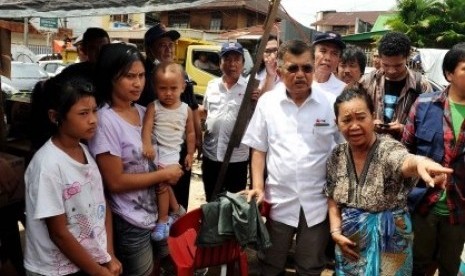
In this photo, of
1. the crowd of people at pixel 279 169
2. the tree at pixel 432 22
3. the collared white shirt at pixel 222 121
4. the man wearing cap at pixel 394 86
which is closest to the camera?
the crowd of people at pixel 279 169

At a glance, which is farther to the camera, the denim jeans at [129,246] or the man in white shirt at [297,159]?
the man in white shirt at [297,159]

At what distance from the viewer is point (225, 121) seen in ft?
12.1

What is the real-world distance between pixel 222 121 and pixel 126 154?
5.35ft

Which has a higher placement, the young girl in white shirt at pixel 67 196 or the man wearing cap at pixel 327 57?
the man wearing cap at pixel 327 57

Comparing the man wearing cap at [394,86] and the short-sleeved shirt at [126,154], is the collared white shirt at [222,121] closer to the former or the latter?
the man wearing cap at [394,86]

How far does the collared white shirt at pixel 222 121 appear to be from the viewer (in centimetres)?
367

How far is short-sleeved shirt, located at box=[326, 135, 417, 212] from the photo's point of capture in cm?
210

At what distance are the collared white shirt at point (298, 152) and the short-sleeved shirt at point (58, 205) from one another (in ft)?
3.49

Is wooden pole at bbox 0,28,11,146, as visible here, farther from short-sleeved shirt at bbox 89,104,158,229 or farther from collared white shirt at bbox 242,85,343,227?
collared white shirt at bbox 242,85,343,227

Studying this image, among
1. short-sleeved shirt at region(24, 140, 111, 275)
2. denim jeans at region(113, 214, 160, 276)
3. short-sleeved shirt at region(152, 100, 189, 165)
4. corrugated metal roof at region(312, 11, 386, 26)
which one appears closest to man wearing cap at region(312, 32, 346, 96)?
short-sleeved shirt at region(152, 100, 189, 165)

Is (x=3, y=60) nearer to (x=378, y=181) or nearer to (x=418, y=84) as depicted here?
(x=378, y=181)

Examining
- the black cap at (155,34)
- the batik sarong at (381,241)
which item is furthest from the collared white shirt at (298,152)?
the black cap at (155,34)

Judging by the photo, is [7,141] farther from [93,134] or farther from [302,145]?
[302,145]

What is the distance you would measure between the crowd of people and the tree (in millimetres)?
16929
